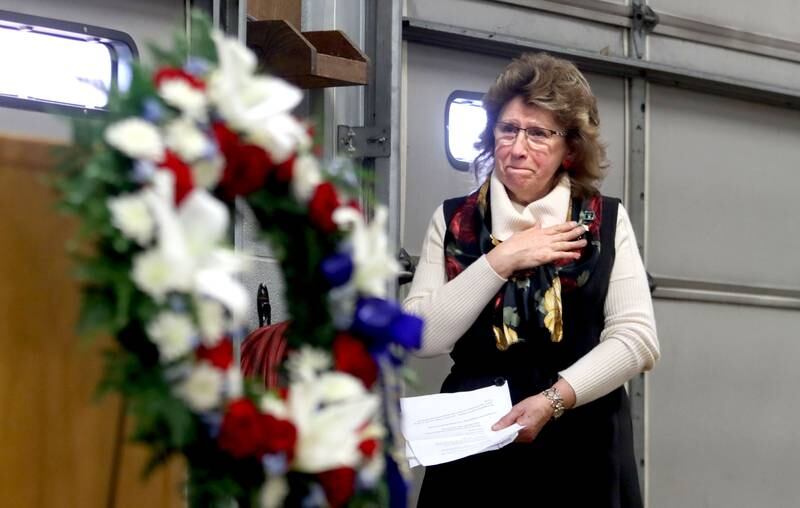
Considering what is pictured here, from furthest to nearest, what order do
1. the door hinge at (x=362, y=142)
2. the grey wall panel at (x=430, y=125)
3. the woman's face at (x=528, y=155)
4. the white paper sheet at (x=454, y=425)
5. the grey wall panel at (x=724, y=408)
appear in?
the grey wall panel at (x=724, y=408) < the grey wall panel at (x=430, y=125) < the door hinge at (x=362, y=142) < the woman's face at (x=528, y=155) < the white paper sheet at (x=454, y=425)

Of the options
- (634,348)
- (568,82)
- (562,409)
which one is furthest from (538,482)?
(568,82)

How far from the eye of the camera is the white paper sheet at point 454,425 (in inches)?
84.0

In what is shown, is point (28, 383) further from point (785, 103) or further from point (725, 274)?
point (785, 103)

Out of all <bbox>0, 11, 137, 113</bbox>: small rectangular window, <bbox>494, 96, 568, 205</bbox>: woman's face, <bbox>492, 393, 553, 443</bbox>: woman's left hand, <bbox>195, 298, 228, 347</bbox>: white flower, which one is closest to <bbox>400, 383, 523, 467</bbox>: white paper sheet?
<bbox>492, 393, 553, 443</bbox>: woman's left hand

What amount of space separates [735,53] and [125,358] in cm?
324

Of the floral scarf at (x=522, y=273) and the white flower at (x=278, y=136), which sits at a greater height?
the white flower at (x=278, y=136)

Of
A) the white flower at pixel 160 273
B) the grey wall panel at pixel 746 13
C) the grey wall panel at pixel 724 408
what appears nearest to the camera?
the white flower at pixel 160 273

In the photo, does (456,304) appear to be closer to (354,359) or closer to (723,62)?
(354,359)

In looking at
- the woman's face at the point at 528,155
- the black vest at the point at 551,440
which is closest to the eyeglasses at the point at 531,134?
the woman's face at the point at 528,155

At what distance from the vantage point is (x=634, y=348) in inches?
87.5

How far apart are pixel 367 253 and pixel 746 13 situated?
3.12m

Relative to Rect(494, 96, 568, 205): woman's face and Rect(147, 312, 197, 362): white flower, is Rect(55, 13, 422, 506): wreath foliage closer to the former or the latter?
Rect(147, 312, 197, 362): white flower

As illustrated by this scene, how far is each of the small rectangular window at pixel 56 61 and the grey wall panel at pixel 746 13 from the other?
1799 millimetres

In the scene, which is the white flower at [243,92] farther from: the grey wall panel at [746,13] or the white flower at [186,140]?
the grey wall panel at [746,13]
